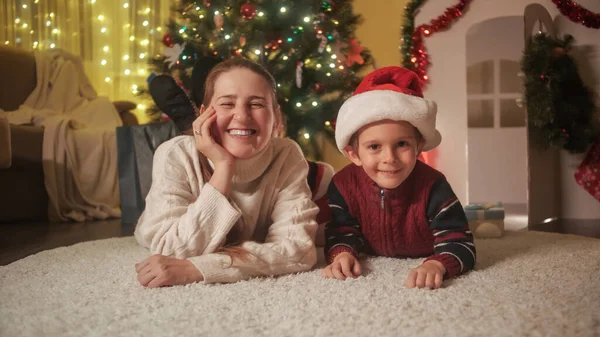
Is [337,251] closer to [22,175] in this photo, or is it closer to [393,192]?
[393,192]

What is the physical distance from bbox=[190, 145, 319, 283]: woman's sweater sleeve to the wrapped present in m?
0.79

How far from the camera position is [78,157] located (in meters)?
2.94

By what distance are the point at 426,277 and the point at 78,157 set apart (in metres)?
2.45

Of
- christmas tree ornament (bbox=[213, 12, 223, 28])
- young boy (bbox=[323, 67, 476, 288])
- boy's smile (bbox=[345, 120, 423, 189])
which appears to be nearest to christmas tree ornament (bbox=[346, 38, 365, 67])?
christmas tree ornament (bbox=[213, 12, 223, 28])

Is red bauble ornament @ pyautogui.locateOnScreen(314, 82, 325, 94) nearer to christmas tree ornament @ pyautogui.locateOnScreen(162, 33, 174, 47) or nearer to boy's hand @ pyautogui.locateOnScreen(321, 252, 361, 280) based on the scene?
christmas tree ornament @ pyautogui.locateOnScreen(162, 33, 174, 47)

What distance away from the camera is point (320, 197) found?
173 centimetres

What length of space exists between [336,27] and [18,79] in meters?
2.21

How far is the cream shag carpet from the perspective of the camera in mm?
783

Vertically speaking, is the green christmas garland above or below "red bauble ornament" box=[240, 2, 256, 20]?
below

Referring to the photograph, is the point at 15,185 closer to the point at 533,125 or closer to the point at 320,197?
the point at 320,197

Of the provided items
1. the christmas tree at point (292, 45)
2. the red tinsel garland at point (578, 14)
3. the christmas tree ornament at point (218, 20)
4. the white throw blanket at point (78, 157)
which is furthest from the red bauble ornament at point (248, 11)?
the red tinsel garland at point (578, 14)

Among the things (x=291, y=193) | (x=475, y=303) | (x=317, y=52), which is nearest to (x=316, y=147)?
(x=317, y=52)

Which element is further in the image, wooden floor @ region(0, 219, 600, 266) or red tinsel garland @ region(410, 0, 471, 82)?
red tinsel garland @ region(410, 0, 471, 82)

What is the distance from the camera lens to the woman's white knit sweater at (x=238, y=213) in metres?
1.12
